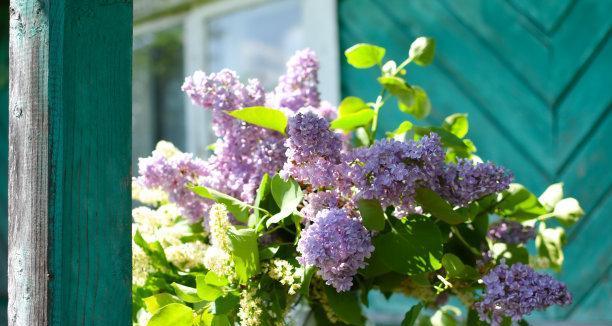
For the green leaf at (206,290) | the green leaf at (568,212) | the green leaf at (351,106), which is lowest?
the green leaf at (206,290)

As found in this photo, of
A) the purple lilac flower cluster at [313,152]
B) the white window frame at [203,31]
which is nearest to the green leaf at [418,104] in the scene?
the purple lilac flower cluster at [313,152]

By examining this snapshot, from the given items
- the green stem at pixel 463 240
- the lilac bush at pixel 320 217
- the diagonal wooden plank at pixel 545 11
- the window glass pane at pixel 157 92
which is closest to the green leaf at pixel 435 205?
the lilac bush at pixel 320 217

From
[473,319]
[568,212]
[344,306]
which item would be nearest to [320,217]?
[344,306]

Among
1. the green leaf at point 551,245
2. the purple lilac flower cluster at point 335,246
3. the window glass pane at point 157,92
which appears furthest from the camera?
the window glass pane at point 157,92

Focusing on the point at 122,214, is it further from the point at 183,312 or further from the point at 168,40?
the point at 168,40

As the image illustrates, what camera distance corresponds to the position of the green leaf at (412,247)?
0.76 metres

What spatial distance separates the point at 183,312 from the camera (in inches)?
29.3

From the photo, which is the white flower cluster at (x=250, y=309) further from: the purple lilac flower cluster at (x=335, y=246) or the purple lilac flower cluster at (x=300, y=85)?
the purple lilac flower cluster at (x=300, y=85)

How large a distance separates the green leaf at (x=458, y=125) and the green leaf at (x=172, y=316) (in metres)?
0.42

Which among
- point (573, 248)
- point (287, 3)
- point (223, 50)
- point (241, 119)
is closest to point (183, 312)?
point (241, 119)

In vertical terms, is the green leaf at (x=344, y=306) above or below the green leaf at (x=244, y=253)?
below

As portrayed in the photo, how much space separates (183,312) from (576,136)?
1.46m

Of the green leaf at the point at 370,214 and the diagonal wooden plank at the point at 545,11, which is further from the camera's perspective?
the diagonal wooden plank at the point at 545,11

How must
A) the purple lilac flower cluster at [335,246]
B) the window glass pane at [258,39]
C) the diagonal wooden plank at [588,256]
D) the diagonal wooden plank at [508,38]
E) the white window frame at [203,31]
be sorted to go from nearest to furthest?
the purple lilac flower cluster at [335,246] → the diagonal wooden plank at [588,256] → the diagonal wooden plank at [508,38] → the white window frame at [203,31] → the window glass pane at [258,39]
